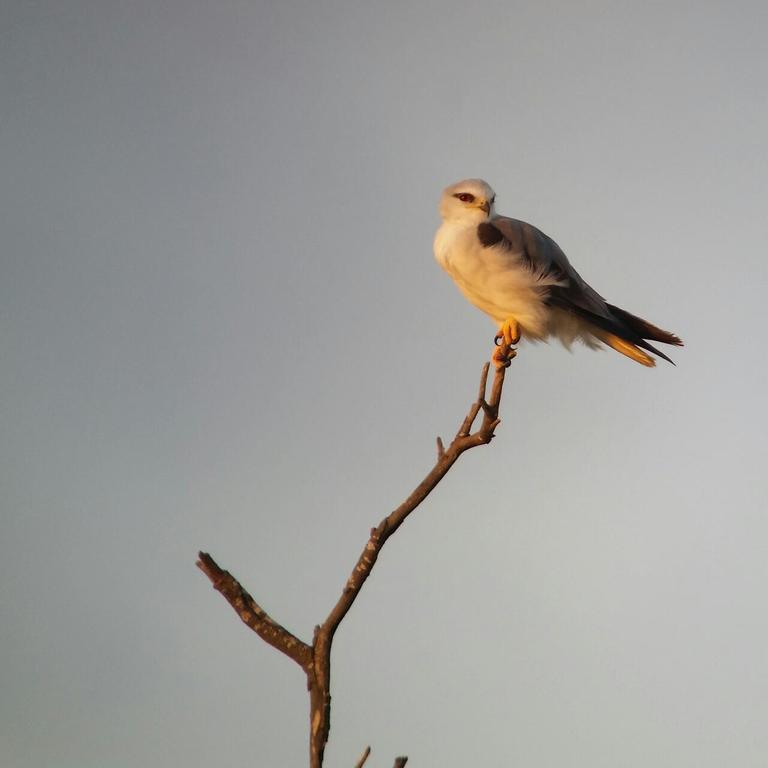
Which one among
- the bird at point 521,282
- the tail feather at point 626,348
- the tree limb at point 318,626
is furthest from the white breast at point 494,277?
the tree limb at point 318,626

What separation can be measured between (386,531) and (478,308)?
383cm

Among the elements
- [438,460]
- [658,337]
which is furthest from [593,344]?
[438,460]

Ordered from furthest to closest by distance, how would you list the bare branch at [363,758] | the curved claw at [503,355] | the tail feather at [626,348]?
the tail feather at [626,348], the curved claw at [503,355], the bare branch at [363,758]

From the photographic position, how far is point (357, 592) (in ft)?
8.35

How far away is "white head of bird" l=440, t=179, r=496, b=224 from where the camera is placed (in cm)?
628

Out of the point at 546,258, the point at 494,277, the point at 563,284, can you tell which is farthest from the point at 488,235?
the point at 563,284

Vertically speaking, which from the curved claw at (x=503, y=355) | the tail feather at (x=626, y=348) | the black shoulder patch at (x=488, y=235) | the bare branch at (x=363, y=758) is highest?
the tail feather at (x=626, y=348)

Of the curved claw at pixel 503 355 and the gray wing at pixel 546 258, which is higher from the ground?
the gray wing at pixel 546 258

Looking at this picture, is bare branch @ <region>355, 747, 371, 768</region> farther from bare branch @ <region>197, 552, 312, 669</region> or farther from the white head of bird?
the white head of bird

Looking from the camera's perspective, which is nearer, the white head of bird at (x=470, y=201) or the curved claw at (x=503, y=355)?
the curved claw at (x=503, y=355)

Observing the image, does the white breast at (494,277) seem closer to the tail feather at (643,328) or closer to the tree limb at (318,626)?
the tail feather at (643,328)

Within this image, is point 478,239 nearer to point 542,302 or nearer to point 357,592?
point 542,302

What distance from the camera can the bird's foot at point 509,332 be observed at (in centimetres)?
586

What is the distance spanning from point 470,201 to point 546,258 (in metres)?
0.65
